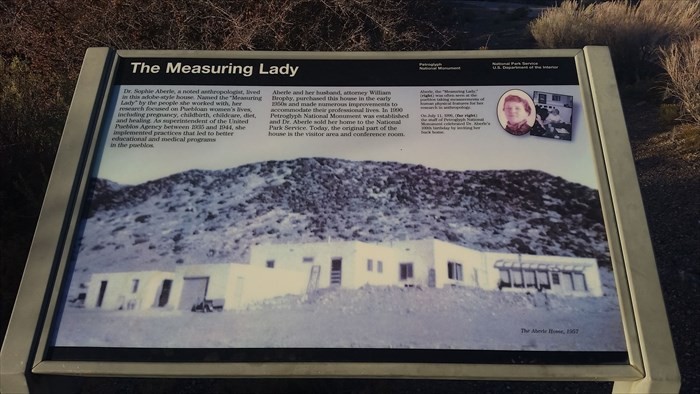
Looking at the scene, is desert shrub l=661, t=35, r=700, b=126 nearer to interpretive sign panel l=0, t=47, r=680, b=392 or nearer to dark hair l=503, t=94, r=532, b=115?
interpretive sign panel l=0, t=47, r=680, b=392

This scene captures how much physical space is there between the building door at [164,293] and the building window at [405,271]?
1.04m

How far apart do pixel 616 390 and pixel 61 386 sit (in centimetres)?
257

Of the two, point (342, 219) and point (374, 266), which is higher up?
point (342, 219)

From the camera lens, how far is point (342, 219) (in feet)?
8.65

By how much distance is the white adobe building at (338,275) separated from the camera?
2.47 metres

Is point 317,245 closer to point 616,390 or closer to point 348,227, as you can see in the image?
point 348,227

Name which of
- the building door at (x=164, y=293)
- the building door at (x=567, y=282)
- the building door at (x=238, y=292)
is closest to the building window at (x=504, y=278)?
the building door at (x=567, y=282)

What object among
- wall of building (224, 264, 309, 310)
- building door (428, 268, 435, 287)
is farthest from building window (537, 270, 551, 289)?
wall of building (224, 264, 309, 310)

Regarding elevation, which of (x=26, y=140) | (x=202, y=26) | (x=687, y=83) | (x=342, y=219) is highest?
(x=202, y=26)

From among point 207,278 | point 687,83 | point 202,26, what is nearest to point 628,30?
point 687,83

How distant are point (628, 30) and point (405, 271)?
8517mm

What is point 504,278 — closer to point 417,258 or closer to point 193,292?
point 417,258

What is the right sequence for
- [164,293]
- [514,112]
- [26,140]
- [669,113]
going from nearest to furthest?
[164,293] < [514,112] < [26,140] < [669,113]

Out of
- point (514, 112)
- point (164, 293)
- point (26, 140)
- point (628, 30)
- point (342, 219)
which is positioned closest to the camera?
point (164, 293)
